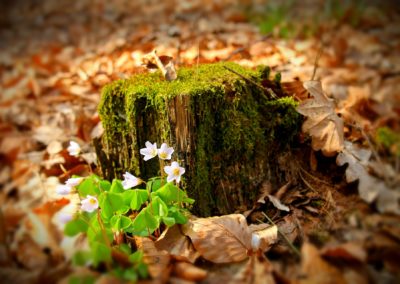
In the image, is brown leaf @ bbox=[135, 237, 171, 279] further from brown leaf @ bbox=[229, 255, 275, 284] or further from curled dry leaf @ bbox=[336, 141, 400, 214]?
curled dry leaf @ bbox=[336, 141, 400, 214]

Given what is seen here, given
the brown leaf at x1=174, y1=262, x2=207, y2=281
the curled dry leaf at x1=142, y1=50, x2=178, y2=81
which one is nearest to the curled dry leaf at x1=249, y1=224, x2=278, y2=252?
the brown leaf at x1=174, y1=262, x2=207, y2=281

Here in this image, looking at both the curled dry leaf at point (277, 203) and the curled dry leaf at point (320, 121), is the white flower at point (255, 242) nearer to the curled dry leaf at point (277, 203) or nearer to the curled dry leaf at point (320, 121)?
the curled dry leaf at point (277, 203)

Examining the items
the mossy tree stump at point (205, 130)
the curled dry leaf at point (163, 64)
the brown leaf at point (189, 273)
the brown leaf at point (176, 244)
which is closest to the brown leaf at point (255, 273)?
the brown leaf at point (189, 273)

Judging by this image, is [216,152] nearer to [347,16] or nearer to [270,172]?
[270,172]

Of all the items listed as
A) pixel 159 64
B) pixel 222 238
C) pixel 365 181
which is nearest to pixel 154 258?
pixel 222 238

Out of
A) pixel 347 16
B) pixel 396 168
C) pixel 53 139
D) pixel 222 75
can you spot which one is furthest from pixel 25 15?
pixel 396 168

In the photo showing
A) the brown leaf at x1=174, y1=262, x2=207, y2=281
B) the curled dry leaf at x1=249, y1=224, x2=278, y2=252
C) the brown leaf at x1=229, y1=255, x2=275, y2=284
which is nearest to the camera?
the brown leaf at x1=229, y1=255, x2=275, y2=284
